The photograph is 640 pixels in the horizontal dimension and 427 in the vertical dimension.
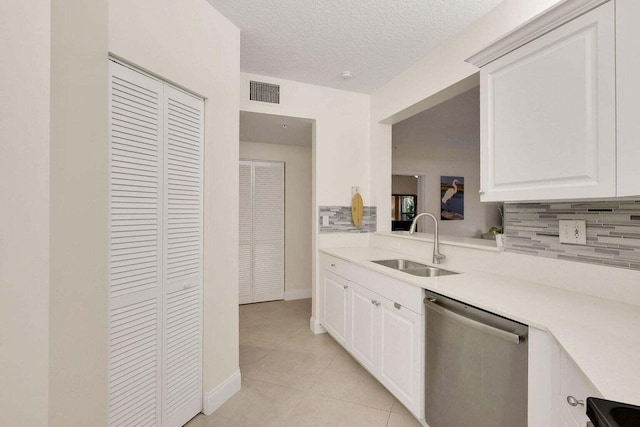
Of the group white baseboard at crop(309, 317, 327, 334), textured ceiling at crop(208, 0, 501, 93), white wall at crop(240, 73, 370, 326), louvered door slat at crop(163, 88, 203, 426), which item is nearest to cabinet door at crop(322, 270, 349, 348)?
white baseboard at crop(309, 317, 327, 334)

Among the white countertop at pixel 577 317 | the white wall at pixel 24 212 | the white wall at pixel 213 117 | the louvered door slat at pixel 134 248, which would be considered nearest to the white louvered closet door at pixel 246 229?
the white wall at pixel 213 117

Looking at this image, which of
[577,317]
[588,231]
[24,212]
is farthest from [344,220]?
[24,212]

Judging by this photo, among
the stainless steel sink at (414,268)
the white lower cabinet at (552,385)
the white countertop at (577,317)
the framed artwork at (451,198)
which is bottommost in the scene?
the white lower cabinet at (552,385)

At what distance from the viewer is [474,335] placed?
1.37 meters

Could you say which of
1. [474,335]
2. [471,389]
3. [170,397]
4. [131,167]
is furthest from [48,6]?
[471,389]

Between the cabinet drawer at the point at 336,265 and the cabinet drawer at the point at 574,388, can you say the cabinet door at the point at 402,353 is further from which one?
the cabinet drawer at the point at 574,388

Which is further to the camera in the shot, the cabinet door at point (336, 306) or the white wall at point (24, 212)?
the cabinet door at point (336, 306)

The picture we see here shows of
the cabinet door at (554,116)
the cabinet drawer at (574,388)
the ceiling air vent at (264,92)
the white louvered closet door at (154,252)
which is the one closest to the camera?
the cabinet drawer at (574,388)

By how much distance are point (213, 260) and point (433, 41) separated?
2.27 metres

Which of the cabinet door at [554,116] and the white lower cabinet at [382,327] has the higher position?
the cabinet door at [554,116]

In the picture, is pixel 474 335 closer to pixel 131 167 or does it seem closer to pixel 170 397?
pixel 170 397

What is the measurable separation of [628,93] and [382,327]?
1687 mm

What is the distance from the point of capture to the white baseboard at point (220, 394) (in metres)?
1.88

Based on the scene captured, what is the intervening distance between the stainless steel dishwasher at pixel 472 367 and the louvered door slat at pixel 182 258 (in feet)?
4.56
